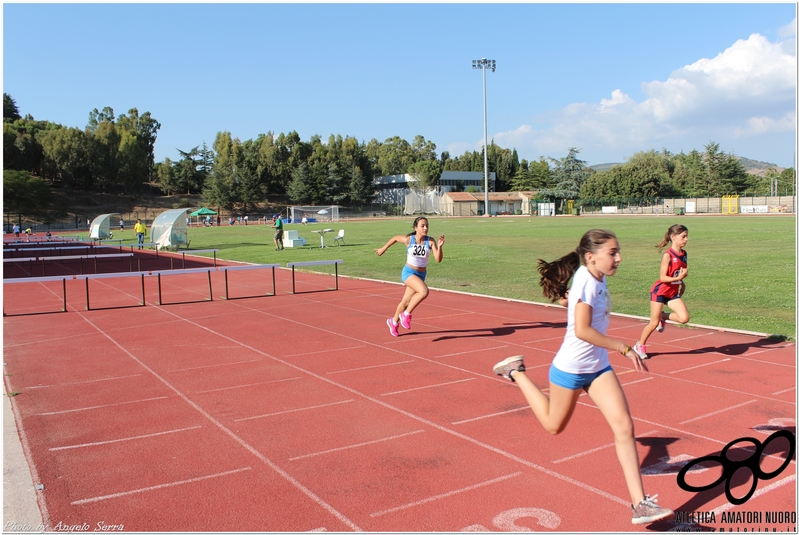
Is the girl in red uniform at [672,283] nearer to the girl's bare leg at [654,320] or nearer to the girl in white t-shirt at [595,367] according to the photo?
the girl's bare leg at [654,320]

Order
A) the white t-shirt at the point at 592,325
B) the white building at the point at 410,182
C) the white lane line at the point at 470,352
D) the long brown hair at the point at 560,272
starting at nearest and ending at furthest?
the white t-shirt at the point at 592,325, the long brown hair at the point at 560,272, the white lane line at the point at 470,352, the white building at the point at 410,182

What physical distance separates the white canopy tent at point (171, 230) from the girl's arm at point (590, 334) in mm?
32403

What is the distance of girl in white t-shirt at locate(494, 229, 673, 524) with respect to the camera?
157 inches

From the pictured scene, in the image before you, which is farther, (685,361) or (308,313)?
(308,313)

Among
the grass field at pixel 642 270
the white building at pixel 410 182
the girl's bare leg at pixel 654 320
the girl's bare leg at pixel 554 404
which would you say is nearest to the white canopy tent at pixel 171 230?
the grass field at pixel 642 270

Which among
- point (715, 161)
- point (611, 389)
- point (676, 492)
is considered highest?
point (715, 161)

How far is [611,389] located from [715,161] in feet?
362

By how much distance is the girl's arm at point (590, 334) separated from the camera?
13.4ft

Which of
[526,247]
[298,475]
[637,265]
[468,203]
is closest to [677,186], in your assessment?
[468,203]

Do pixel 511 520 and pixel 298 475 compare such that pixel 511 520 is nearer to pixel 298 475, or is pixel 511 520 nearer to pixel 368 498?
pixel 368 498

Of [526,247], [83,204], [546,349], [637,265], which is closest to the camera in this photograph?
[546,349]

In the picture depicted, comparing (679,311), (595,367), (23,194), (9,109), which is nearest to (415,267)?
(679,311)

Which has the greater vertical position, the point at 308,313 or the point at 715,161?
the point at 715,161

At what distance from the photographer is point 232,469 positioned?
508 cm
